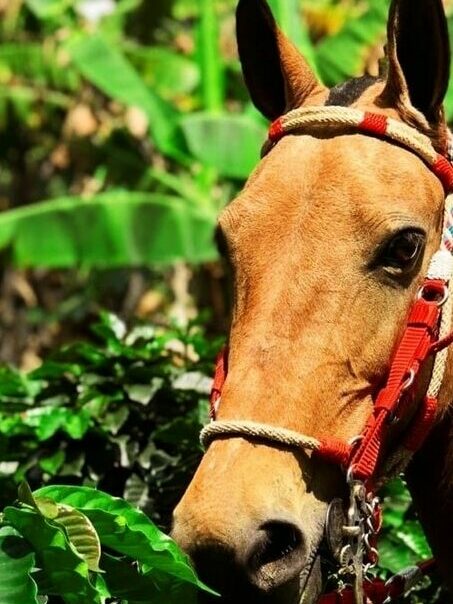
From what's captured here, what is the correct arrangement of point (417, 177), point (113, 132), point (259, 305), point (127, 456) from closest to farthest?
1. point (259, 305)
2. point (417, 177)
3. point (127, 456)
4. point (113, 132)

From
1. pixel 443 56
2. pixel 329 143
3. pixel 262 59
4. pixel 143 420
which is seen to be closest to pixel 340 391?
pixel 329 143

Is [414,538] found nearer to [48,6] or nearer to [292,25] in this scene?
[292,25]

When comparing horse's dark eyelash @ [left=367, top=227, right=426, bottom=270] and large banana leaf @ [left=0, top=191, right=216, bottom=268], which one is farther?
large banana leaf @ [left=0, top=191, right=216, bottom=268]

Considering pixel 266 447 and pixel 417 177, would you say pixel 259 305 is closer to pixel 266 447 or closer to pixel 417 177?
pixel 266 447

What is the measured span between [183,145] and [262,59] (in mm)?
6554

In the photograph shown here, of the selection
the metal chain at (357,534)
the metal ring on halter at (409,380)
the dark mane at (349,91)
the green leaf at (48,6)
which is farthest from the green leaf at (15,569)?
the green leaf at (48,6)

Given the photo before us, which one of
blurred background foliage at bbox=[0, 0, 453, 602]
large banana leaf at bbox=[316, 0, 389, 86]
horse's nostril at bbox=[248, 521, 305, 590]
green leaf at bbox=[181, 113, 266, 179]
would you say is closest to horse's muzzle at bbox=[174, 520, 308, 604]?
horse's nostril at bbox=[248, 521, 305, 590]

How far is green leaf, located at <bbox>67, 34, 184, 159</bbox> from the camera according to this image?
386 inches

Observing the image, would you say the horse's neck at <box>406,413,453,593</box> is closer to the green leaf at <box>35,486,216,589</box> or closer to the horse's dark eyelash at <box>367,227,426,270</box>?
the horse's dark eyelash at <box>367,227,426,270</box>

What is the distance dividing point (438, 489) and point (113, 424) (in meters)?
1.25

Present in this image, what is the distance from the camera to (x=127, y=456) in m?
3.90

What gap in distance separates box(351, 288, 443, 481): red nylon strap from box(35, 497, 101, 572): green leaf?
63 centimetres

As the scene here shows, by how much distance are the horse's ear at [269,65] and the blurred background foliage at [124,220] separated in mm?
1079

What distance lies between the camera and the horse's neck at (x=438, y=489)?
3.07m
